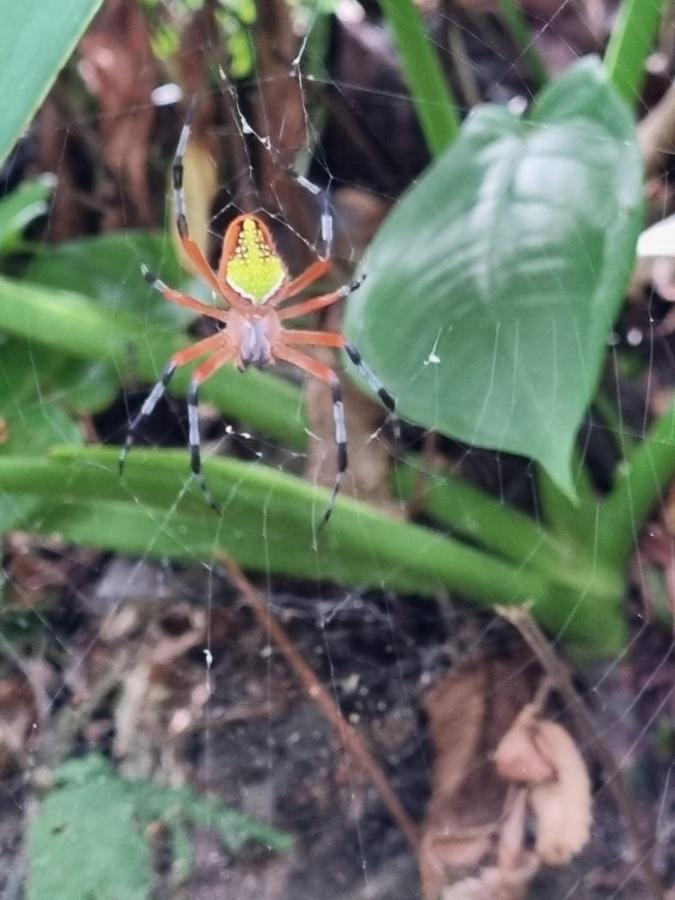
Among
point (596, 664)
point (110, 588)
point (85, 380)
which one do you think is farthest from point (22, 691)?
point (596, 664)

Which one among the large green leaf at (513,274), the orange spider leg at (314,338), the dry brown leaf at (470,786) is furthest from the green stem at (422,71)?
the dry brown leaf at (470,786)

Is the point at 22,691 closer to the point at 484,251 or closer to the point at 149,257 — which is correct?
the point at 149,257

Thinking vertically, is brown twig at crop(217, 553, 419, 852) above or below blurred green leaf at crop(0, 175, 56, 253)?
below

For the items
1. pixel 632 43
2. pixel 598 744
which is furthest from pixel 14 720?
pixel 632 43

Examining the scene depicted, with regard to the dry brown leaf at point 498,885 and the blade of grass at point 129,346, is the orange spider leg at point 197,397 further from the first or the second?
the dry brown leaf at point 498,885

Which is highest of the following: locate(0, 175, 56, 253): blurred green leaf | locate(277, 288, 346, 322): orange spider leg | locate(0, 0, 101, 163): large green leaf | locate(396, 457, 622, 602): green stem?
locate(0, 0, 101, 163): large green leaf

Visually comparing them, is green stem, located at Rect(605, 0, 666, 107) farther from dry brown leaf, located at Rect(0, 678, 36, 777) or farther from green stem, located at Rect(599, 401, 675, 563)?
dry brown leaf, located at Rect(0, 678, 36, 777)

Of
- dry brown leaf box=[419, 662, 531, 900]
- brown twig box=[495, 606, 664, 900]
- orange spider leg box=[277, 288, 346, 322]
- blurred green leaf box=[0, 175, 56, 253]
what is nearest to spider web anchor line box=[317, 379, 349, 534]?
orange spider leg box=[277, 288, 346, 322]
